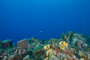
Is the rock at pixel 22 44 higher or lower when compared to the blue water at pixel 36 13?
lower

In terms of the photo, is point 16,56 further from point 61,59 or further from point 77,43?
point 77,43

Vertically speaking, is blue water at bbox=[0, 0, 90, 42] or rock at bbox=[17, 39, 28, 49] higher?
blue water at bbox=[0, 0, 90, 42]

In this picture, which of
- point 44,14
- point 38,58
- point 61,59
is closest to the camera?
point 61,59

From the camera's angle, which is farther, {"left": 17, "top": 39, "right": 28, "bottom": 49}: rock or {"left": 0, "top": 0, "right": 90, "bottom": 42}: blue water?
{"left": 0, "top": 0, "right": 90, "bottom": 42}: blue water

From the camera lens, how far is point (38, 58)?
474cm

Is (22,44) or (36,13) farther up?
(36,13)

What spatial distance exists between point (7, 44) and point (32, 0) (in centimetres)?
19936

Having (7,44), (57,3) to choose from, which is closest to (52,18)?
(57,3)

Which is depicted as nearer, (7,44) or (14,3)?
(7,44)

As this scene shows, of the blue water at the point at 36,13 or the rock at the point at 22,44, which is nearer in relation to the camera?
the rock at the point at 22,44

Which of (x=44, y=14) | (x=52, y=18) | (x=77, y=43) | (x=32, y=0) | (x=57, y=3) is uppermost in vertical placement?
(x=32, y=0)

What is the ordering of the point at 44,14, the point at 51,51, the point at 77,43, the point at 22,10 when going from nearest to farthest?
the point at 51,51, the point at 77,43, the point at 44,14, the point at 22,10

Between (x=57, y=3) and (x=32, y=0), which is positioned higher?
(x=32, y=0)

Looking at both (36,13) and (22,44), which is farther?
(36,13)
